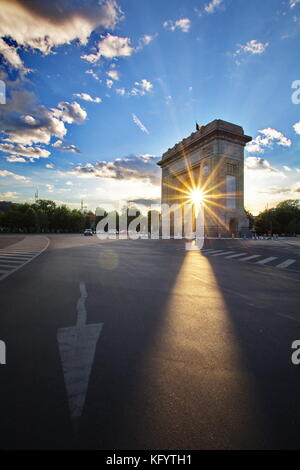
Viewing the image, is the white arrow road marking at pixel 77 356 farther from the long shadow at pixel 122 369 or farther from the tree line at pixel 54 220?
the tree line at pixel 54 220

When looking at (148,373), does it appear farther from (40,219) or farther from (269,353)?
(40,219)

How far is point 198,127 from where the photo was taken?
49000 millimetres

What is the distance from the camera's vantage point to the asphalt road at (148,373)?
1.79m

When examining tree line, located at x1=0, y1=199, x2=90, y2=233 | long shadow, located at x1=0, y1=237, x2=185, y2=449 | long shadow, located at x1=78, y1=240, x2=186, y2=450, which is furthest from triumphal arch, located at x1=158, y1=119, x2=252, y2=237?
tree line, located at x1=0, y1=199, x2=90, y2=233

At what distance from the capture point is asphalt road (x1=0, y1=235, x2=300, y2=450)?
5.86 ft

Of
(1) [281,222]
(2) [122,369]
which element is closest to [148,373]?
(2) [122,369]

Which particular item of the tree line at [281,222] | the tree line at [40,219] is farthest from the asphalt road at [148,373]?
the tree line at [40,219]

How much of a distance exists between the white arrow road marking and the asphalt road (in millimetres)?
13

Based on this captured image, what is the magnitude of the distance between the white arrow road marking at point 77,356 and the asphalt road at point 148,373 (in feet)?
0.04

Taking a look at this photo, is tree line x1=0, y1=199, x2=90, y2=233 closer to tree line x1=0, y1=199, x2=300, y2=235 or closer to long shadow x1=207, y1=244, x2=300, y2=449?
tree line x1=0, y1=199, x2=300, y2=235

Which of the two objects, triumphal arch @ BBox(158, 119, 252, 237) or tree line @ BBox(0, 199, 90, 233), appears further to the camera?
tree line @ BBox(0, 199, 90, 233)

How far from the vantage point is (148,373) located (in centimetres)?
256
